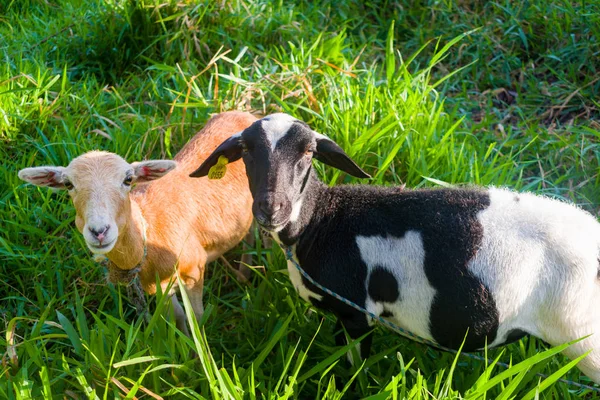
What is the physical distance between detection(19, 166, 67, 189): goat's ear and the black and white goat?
0.80m

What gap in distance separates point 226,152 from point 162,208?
67 cm

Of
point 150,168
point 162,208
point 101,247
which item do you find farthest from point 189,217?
point 101,247

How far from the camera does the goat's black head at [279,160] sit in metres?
2.75

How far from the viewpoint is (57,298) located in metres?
3.71

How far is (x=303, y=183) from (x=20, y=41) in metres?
4.01

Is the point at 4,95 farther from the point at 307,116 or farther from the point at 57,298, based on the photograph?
the point at 307,116

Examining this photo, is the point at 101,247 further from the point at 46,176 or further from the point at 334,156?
the point at 334,156

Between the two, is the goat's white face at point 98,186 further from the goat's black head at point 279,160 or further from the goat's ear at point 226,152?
the goat's black head at point 279,160

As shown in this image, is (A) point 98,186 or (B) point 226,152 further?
(B) point 226,152

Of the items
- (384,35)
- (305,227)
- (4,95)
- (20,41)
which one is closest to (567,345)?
(305,227)

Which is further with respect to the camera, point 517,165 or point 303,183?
point 517,165

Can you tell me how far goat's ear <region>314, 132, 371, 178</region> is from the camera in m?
3.01

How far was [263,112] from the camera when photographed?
4.64 m

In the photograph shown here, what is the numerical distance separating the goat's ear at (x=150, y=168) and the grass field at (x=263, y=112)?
0.68 m
